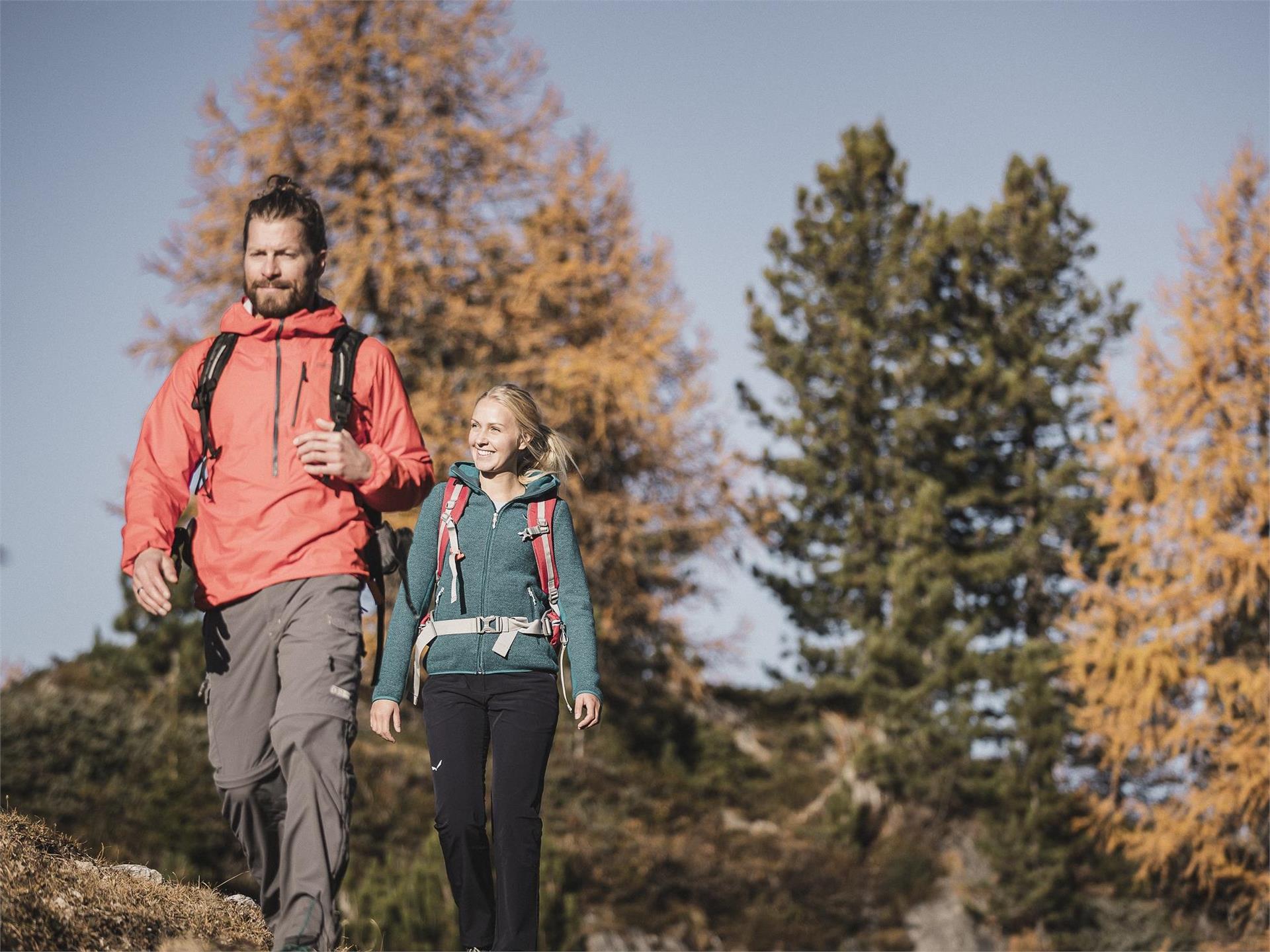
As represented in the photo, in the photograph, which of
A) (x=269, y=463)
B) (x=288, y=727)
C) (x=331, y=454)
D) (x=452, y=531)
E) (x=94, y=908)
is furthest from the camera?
(x=452, y=531)

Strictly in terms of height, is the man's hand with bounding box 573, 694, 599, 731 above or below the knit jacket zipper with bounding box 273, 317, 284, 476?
below

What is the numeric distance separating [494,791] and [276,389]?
4.46 feet

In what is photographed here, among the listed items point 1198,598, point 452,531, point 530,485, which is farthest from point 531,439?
point 1198,598

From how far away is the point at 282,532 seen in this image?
3.65 m

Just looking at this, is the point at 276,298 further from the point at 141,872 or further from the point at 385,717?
the point at 141,872

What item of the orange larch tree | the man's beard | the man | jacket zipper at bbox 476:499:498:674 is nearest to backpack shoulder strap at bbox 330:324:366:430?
the man

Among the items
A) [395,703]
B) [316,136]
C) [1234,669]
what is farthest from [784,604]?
[395,703]

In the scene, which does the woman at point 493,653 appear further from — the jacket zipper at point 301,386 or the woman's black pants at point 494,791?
the jacket zipper at point 301,386

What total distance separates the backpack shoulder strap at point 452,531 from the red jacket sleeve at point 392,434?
0.09 metres

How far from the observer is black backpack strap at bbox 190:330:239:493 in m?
3.81

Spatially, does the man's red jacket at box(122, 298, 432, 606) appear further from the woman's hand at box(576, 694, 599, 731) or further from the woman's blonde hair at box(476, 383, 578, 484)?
the woman's hand at box(576, 694, 599, 731)

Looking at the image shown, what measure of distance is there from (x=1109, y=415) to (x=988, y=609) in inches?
244

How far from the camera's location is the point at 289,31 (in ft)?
50.1

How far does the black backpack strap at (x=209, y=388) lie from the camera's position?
3.81m
